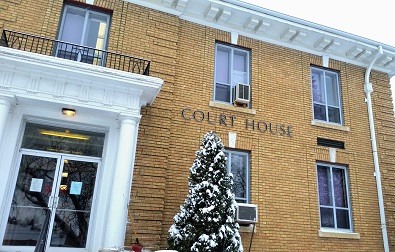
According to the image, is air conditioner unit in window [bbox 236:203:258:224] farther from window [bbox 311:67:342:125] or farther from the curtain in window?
the curtain in window

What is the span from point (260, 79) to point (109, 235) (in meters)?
6.08

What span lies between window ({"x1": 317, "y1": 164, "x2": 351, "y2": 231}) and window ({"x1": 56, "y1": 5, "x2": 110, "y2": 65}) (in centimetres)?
703

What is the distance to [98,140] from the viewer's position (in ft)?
26.2

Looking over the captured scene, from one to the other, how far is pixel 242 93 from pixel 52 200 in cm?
547

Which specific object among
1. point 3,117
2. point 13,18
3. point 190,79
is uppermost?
point 13,18

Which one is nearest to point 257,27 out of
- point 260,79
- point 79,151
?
point 260,79

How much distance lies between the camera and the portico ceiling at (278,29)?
9.33m

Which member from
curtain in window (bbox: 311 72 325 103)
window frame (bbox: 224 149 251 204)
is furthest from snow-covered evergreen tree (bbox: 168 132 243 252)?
curtain in window (bbox: 311 72 325 103)

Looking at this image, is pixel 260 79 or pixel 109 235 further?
pixel 260 79

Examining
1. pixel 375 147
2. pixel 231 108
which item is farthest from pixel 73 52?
pixel 375 147

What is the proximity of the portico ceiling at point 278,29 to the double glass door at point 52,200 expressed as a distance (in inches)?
184

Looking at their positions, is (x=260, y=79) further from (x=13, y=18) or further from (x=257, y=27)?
(x=13, y=18)

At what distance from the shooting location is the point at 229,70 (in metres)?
9.77

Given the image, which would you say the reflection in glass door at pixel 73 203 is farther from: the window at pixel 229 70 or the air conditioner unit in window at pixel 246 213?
the window at pixel 229 70
